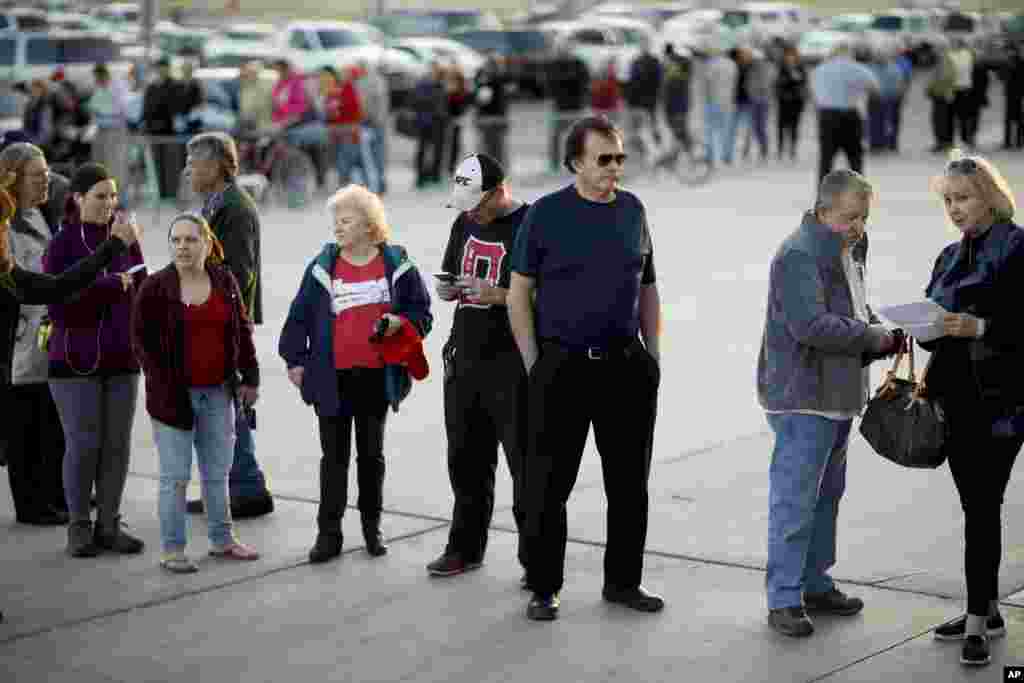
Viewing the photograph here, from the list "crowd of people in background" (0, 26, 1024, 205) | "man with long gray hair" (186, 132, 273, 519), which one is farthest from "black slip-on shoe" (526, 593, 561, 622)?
"crowd of people in background" (0, 26, 1024, 205)

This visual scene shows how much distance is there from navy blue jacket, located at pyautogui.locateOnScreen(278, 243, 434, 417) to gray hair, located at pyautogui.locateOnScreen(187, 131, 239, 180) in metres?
0.92

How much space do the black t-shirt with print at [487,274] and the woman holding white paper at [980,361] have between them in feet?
5.75

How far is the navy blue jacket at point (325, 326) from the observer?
24.9 feet

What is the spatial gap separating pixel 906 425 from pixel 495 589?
6.16ft

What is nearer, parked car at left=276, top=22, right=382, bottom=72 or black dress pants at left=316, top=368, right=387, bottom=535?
black dress pants at left=316, top=368, right=387, bottom=535

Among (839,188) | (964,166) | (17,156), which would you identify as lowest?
(17,156)

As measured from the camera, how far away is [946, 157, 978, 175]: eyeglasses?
20.1 ft

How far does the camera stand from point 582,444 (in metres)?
6.88

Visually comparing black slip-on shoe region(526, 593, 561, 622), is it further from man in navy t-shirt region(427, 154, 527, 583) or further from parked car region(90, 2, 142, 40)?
parked car region(90, 2, 142, 40)

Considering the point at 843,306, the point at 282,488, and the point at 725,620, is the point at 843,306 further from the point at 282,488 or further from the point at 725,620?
the point at 282,488

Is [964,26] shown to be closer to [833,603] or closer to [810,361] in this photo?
[833,603]

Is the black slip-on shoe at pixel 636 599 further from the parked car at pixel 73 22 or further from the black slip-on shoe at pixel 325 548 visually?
the parked car at pixel 73 22

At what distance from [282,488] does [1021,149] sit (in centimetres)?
2325

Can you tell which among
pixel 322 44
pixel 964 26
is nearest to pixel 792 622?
pixel 322 44
